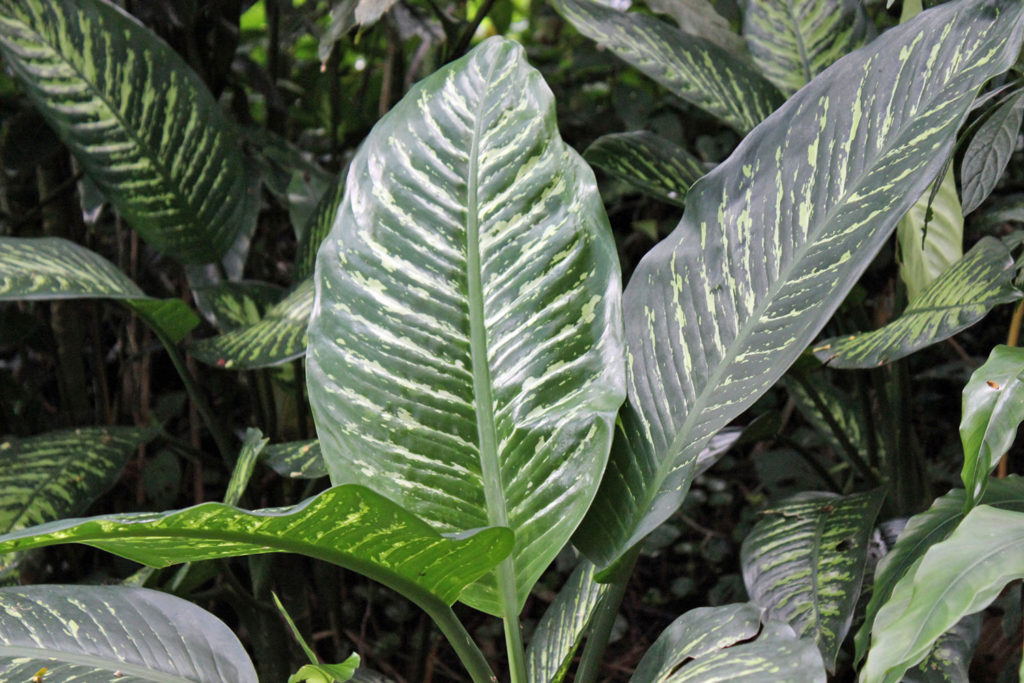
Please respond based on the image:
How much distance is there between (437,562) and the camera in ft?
1.67

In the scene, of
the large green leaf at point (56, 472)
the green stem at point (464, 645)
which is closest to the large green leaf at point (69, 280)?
the large green leaf at point (56, 472)

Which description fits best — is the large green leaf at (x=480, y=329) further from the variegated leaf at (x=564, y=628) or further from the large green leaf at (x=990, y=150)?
the large green leaf at (x=990, y=150)

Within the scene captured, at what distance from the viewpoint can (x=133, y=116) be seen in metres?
0.92

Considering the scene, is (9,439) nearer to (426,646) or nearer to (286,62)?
(426,646)

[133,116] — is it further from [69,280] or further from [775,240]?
[775,240]

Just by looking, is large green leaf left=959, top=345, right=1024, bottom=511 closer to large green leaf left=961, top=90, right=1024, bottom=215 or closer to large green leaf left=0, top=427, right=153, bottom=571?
large green leaf left=961, top=90, right=1024, bottom=215

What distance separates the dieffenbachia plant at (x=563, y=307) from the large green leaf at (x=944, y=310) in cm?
12

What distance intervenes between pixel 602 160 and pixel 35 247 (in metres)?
0.58

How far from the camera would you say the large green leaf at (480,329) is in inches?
22.9

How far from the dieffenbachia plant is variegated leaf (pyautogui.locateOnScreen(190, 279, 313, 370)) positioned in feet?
0.61

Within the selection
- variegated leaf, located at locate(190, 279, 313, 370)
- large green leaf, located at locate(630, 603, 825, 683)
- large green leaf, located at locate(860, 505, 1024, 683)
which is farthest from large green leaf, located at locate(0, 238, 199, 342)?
large green leaf, located at locate(860, 505, 1024, 683)

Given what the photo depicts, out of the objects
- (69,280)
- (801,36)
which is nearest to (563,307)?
(69,280)

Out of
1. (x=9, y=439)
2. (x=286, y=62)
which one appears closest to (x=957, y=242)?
(x=9, y=439)

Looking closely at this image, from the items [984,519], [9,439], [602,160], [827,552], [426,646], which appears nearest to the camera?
[984,519]
